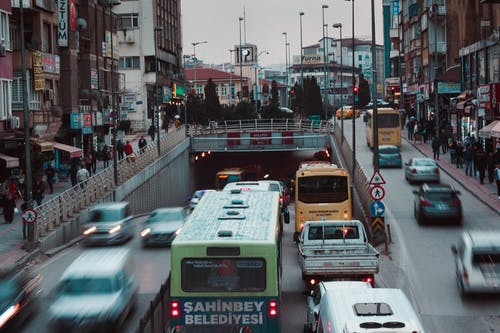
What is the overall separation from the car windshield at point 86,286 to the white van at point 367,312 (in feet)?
18.1

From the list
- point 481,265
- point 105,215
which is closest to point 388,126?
point 105,215

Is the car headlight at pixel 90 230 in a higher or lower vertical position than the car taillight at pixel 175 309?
lower

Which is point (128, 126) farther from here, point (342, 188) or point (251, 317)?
point (251, 317)

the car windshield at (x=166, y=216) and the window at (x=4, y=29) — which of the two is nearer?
the car windshield at (x=166, y=216)

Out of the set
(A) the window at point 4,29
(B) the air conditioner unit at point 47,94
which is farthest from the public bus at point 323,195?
(B) the air conditioner unit at point 47,94

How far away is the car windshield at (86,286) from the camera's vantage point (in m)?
17.8

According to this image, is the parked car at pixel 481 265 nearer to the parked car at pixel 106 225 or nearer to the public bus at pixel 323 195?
the public bus at pixel 323 195

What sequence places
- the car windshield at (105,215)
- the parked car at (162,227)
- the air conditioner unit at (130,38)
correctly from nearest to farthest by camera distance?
the parked car at (162,227) < the car windshield at (105,215) < the air conditioner unit at (130,38)

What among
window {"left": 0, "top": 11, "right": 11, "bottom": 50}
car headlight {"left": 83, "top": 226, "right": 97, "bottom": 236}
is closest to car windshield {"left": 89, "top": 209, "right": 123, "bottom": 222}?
car headlight {"left": 83, "top": 226, "right": 97, "bottom": 236}

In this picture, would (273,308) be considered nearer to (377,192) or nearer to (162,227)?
(377,192)

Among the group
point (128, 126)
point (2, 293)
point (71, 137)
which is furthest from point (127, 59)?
point (2, 293)

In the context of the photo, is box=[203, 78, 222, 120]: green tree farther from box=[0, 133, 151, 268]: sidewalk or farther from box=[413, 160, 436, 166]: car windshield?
box=[0, 133, 151, 268]: sidewalk

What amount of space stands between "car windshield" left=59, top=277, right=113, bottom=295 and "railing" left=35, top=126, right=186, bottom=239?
39.1 feet

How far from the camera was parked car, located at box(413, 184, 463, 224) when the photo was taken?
32.5 m
